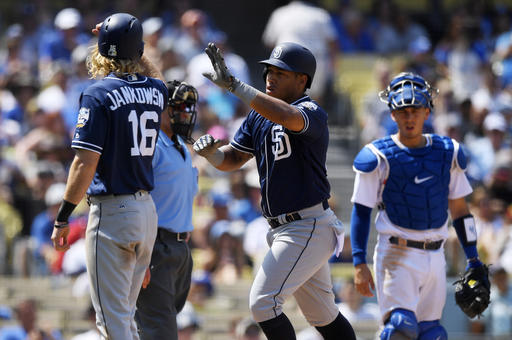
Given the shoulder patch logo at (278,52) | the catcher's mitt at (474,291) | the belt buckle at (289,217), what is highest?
the shoulder patch logo at (278,52)

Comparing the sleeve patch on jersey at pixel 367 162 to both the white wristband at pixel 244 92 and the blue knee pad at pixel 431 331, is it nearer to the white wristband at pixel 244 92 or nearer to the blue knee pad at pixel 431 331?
the blue knee pad at pixel 431 331

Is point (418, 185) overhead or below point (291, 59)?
below

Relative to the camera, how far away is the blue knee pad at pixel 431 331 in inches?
244

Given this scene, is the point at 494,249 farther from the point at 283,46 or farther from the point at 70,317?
the point at 283,46

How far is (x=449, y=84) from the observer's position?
14172mm

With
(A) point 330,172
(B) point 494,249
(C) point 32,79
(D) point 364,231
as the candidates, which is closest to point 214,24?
(C) point 32,79

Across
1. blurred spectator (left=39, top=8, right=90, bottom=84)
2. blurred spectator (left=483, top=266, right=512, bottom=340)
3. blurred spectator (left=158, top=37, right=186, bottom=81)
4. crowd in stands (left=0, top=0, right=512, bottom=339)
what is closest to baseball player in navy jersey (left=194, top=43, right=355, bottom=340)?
crowd in stands (left=0, top=0, right=512, bottom=339)

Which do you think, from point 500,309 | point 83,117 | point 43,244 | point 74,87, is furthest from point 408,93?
point 74,87

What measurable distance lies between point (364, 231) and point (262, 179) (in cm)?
96

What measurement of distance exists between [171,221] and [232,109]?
23.6ft

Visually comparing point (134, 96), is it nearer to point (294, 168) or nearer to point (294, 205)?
point (294, 168)

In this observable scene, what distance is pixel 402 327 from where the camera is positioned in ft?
20.0

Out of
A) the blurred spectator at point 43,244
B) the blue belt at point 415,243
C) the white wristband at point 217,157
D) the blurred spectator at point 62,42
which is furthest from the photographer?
the blurred spectator at point 62,42

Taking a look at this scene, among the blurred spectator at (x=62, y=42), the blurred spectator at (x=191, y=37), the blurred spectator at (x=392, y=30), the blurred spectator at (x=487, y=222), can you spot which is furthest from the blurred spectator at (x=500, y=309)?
the blurred spectator at (x=62, y=42)
